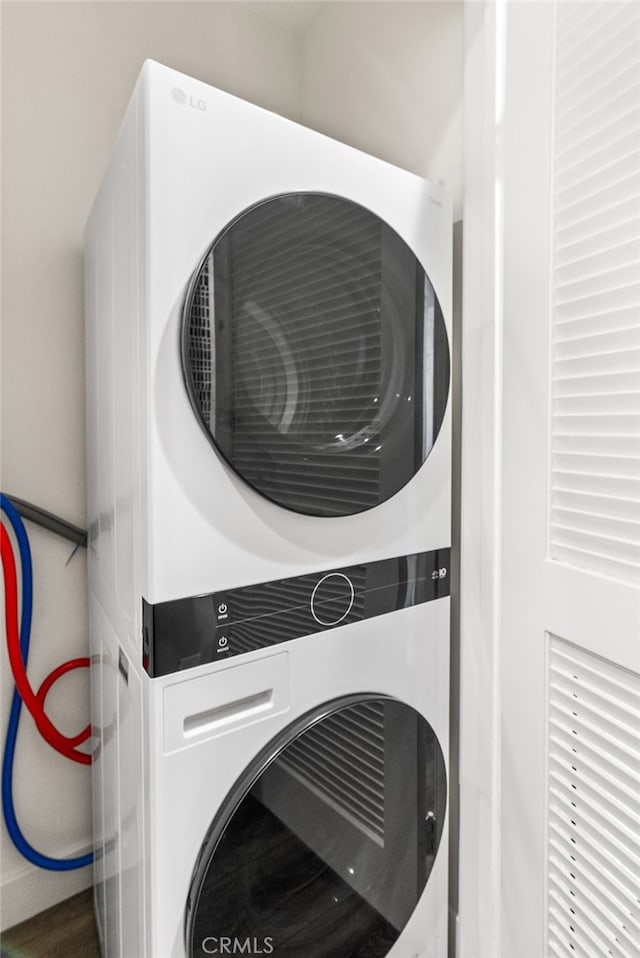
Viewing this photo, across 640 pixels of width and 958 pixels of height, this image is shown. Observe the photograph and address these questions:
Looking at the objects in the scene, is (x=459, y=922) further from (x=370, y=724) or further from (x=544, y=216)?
(x=544, y=216)

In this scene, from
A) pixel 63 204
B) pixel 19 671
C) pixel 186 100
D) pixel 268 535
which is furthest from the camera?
pixel 63 204

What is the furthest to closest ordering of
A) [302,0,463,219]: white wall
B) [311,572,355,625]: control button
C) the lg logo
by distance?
[302,0,463,219]: white wall < [311,572,355,625]: control button < the lg logo

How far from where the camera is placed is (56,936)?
1358 millimetres

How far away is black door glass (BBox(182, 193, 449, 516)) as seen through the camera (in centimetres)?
79

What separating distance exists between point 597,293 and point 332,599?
2.24 ft

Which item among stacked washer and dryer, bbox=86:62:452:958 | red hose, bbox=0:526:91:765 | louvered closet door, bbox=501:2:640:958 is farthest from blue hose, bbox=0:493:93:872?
louvered closet door, bbox=501:2:640:958

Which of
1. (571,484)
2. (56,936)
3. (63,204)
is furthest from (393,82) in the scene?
(56,936)

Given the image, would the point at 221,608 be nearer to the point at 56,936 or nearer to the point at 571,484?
the point at 571,484

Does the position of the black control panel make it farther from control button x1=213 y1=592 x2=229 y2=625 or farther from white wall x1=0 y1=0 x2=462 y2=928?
white wall x1=0 y1=0 x2=462 y2=928

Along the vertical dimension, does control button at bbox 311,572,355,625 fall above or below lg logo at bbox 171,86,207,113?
below

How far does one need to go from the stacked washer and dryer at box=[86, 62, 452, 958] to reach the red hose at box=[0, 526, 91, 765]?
28 centimetres

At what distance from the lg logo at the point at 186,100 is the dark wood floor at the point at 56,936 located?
5.96 ft

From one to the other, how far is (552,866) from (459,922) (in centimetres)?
39

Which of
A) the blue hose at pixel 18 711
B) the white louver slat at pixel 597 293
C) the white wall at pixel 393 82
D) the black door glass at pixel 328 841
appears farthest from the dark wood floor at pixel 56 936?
the white wall at pixel 393 82
